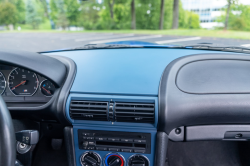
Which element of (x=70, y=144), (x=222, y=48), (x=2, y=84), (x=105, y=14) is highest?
(x=105, y=14)

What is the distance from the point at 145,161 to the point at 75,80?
93cm

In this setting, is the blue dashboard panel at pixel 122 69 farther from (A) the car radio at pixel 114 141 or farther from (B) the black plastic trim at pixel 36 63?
(A) the car radio at pixel 114 141

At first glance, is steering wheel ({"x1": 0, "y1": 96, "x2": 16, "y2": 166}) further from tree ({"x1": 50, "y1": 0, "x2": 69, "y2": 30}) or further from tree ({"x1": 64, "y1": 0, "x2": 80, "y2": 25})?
tree ({"x1": 64, "y1": 0, "x2": 80, "y2": 25})

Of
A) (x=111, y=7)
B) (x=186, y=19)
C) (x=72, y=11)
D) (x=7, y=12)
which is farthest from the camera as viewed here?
(x=186, y=19)

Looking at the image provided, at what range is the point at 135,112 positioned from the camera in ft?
5.29

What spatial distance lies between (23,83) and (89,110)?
2.70ft

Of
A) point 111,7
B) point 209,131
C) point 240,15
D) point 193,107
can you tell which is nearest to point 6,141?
point 193,107

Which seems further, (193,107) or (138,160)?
(138,160)

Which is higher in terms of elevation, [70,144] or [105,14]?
[105,14]

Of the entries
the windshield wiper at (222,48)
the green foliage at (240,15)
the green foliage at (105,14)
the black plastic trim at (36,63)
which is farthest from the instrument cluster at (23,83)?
the green foliage at (105,14)

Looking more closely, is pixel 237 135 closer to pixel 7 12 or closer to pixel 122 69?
pixel 122 69

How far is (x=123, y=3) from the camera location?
62.7 ft

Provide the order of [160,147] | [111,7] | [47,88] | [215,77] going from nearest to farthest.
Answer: [160,147]
[215,77]
[47,88]
[111,7]

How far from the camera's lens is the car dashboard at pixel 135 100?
1670 mm
